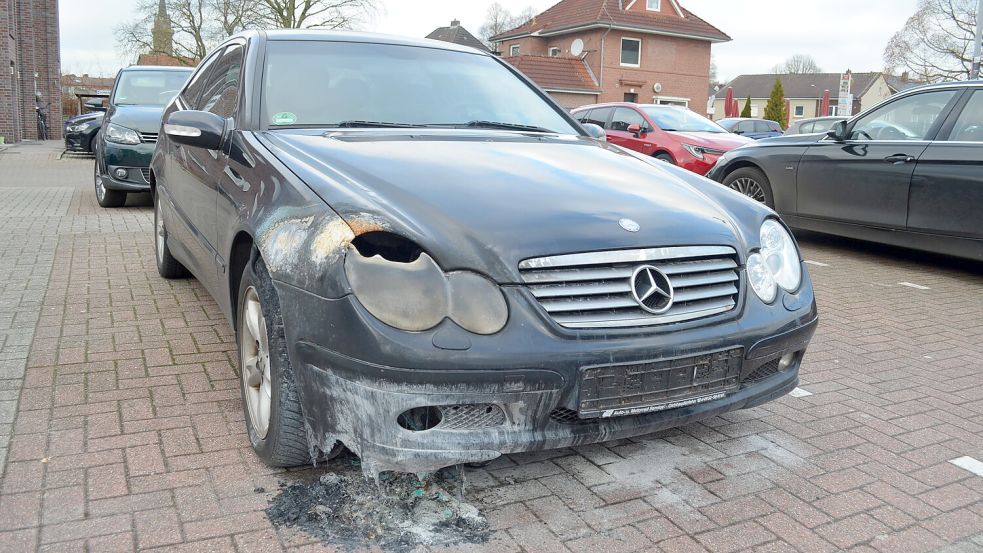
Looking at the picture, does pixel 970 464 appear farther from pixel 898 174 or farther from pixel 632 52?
pixel 632 52

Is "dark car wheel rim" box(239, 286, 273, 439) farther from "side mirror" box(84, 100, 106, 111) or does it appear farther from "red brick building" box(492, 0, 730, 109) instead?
"red brick building" box(492, 0, 730, 109)

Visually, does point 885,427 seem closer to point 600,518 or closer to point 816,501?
point 816,501

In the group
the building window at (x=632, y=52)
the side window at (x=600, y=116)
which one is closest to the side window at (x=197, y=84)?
the side window at (x=600, y=116)

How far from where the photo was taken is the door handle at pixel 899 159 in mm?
6803

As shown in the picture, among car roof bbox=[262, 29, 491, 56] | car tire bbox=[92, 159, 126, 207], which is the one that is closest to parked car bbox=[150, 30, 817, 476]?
car roof bbox=[262, 29, 491, 56]

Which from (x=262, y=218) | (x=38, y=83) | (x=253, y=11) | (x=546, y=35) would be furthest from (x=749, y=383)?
(x=546, y=35)

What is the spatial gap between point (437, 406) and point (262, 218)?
39.8 inches

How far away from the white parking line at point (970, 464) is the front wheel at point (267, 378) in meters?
2.41

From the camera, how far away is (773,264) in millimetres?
3121

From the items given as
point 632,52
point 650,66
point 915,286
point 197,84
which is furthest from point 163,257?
point 650,66

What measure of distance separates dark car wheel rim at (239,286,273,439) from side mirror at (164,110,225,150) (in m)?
0.89

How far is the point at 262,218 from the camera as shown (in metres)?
2.95

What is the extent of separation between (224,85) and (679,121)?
1010 cm

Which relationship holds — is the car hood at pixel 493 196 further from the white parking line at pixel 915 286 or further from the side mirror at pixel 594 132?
the white parking line at pixel 915 286
